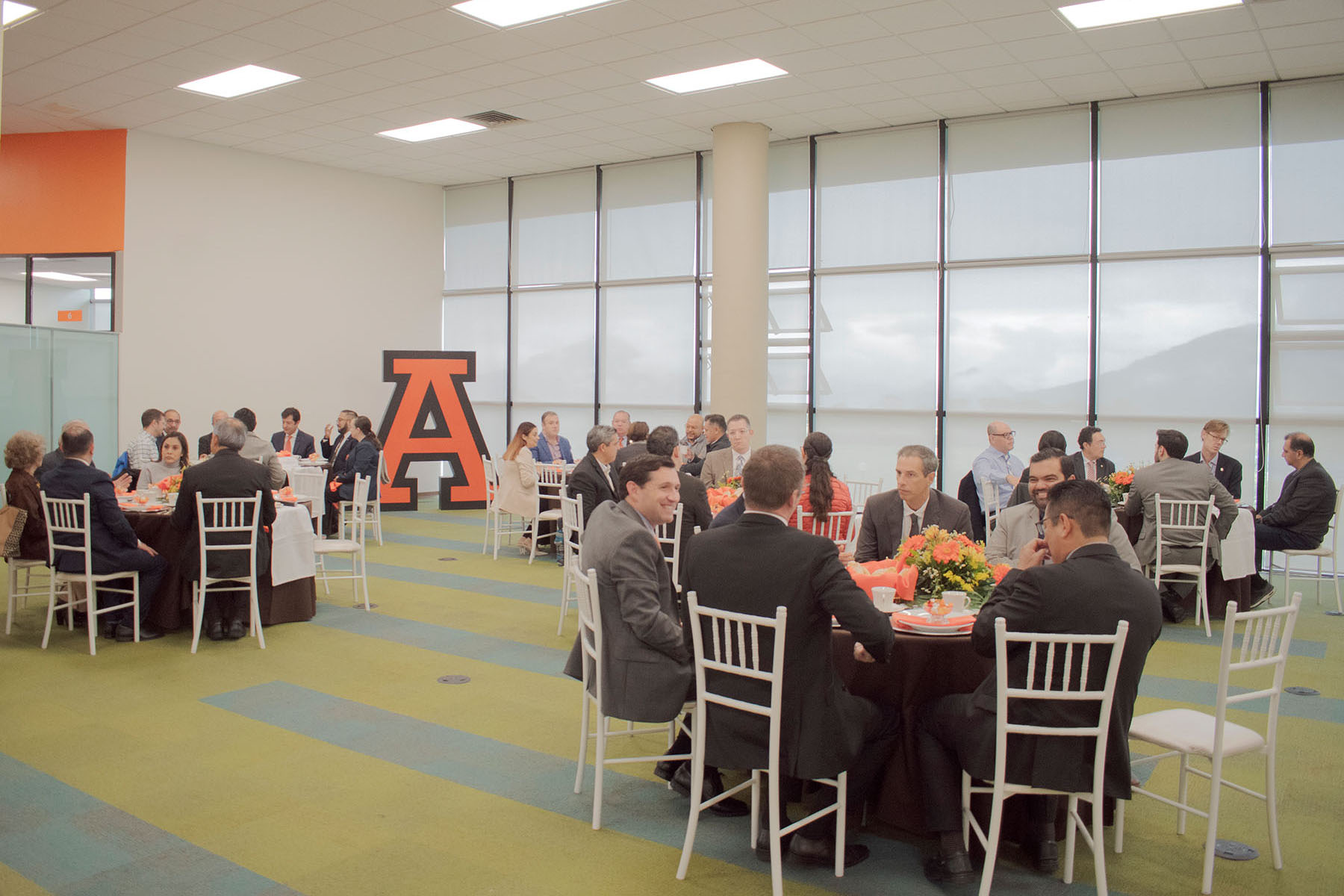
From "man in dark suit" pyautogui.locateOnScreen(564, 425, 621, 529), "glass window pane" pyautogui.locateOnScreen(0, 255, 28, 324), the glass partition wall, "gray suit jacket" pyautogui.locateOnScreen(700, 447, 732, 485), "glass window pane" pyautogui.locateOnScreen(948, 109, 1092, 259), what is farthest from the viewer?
"glass window pane" pyautogui.locateOnScreen(0, 255, 28, 324)

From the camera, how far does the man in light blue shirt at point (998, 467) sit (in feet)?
28.0

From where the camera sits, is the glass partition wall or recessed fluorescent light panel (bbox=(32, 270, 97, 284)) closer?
the glass partition wall

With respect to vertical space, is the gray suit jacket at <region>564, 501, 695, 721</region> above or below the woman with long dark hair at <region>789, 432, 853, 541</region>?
below

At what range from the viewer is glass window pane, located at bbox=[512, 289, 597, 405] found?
Answer: 1372cm

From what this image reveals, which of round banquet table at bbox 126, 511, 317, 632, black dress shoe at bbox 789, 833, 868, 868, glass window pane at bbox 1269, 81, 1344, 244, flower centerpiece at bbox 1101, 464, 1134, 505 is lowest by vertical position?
black dress shoe at bbox 789, 833, 868, 868

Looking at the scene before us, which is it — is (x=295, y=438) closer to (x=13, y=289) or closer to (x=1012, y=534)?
(x=13, y=289)

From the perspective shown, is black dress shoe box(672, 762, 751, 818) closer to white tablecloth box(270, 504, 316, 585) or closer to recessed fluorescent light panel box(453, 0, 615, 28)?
white tablecloth box(270, 504, 316, 585)

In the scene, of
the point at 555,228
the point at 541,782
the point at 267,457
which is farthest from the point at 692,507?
the point at 555,228

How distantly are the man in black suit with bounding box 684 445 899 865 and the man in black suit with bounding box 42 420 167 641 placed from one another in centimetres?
458

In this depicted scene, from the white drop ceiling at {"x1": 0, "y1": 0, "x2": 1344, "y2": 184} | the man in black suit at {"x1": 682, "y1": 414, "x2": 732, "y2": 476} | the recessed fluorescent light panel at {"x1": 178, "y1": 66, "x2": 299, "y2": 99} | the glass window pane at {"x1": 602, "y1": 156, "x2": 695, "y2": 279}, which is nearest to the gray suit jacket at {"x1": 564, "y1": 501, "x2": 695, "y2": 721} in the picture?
the white drop ceiling at {"x1": 0, "y1": 0, "x2": 1344, "y2": 184}

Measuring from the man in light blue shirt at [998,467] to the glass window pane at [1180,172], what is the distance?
287 centimetres

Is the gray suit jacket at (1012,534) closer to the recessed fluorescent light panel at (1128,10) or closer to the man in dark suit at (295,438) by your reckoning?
the recessed fluorescent light panel at (1128,10)

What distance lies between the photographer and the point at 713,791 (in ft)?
13.0

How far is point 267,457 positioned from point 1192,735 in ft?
24.0
